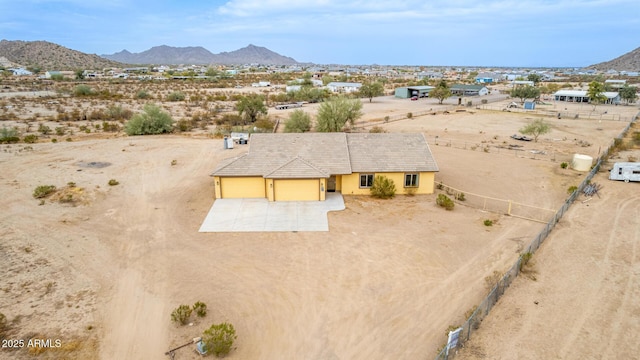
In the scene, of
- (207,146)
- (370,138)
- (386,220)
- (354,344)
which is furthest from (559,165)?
(207,146)

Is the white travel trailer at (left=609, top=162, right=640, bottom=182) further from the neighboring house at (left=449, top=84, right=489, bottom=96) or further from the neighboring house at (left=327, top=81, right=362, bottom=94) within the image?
the neighboring house at (left=327, top=81, right=362, bottom=94)

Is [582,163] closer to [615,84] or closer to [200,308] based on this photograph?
[200,308]

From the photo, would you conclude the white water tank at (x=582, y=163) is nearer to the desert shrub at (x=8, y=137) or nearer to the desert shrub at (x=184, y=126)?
the desert shrub at (x=184, y=126)

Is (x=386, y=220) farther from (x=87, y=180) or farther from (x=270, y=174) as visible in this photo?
(x=87, y=180)

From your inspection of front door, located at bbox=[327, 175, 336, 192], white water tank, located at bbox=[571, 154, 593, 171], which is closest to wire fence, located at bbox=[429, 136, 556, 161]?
white water tank, located at bbox=[571, 154, 593, 171]

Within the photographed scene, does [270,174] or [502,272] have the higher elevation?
[270,174]

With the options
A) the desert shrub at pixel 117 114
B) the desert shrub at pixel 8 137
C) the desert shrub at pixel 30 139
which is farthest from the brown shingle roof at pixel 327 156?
the desert shrub at pixel 117 114
